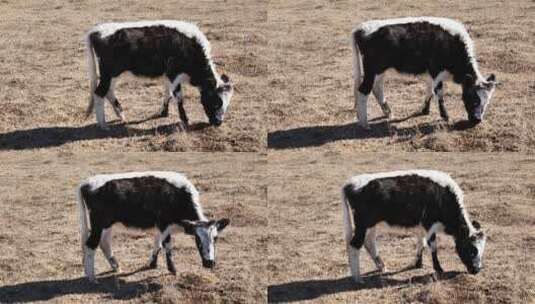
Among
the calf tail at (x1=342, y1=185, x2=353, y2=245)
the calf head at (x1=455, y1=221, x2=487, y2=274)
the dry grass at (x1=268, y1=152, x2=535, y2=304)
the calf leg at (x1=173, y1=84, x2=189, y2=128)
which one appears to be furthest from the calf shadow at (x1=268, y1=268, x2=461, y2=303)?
the calf leg at (x1=173, y1=84, x2=189, y2=128)

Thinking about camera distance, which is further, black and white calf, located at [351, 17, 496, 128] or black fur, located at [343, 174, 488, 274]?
black and white calf, located at [351, 17, 496, 128]

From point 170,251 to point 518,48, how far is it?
33.7ft

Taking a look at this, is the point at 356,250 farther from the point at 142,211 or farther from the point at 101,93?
the point at 101,93

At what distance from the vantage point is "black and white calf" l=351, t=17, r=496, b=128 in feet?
71.6

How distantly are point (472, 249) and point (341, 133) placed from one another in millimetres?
3168

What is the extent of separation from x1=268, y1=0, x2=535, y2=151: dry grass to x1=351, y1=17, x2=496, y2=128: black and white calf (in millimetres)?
332

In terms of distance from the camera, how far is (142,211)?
2059 centimetres

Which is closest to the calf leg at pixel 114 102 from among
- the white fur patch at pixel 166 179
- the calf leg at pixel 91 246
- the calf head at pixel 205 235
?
the white fur patch at pixel 166 179

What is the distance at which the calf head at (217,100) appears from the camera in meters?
22.7

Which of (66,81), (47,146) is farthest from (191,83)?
(66,81)

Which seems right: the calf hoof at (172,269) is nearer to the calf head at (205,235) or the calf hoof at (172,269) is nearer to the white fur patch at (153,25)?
the calf head at (205,235)

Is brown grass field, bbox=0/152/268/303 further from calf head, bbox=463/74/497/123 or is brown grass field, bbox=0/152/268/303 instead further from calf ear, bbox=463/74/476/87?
calf ear, bbox=463/74/476/87

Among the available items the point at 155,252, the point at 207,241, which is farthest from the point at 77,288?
the point at 207,241

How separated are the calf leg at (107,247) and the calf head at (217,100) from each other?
10.3 ft
